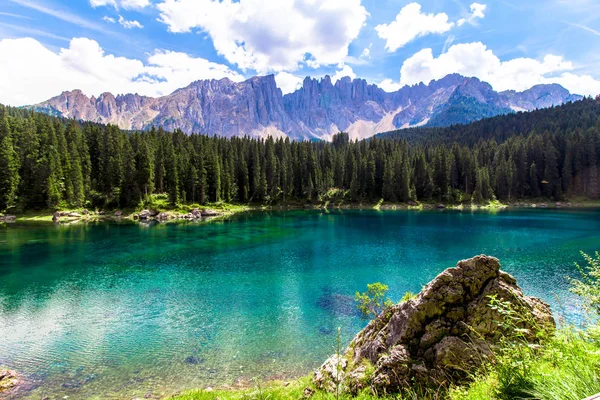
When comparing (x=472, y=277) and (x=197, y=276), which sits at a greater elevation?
(x=472, y=277)

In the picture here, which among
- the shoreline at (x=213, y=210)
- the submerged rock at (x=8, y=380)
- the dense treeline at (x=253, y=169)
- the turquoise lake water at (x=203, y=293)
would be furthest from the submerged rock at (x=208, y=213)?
the submerged rock at (x=8, y=380)

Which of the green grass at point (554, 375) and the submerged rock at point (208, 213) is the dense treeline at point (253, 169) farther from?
the green grass at point (554, 375)

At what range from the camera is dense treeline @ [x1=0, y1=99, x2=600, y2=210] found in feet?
324

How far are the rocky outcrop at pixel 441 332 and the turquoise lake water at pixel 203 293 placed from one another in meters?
3.40

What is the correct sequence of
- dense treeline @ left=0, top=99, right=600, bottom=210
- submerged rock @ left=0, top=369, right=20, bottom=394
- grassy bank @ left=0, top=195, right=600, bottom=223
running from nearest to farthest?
submerged rock @ left=0, top=369, right=20, bottom=394
grassy bank @ left=0, top=195, right=600, bottom=223
dense treeline @ left=0, top=99, right=600, bottom=210

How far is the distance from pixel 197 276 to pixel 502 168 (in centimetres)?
14051

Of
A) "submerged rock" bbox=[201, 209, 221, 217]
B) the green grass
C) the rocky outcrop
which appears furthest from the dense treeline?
the green grass

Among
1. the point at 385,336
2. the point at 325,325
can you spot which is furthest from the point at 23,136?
the point at 385,336

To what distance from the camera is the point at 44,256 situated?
4791cm

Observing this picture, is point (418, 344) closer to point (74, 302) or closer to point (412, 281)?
point (412, 281)

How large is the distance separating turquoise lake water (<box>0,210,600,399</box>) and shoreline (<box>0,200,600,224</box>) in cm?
2568

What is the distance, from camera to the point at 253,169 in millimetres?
137625

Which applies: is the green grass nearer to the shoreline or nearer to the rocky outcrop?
the rocky outcrop

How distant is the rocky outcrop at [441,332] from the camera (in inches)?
412
